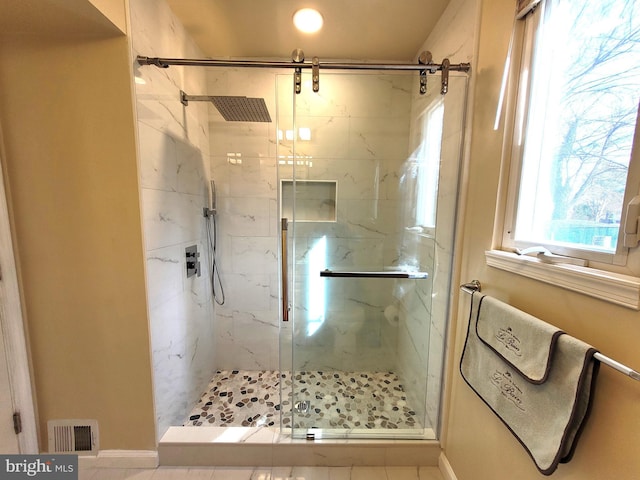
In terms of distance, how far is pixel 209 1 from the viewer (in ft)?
4.64

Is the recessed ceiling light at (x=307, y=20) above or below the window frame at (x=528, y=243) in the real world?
above

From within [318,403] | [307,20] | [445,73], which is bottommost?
[318,403]

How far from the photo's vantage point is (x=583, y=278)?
64 centimetres

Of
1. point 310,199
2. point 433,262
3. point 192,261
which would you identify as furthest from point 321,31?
point 192,261

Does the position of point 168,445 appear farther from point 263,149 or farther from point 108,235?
point 263,149

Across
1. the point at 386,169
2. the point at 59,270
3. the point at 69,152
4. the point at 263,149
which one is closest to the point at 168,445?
the point at 59,270

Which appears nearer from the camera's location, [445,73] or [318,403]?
[445,73]

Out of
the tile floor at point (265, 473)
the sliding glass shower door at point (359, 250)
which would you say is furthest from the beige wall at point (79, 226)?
the sliding glass shower door at point (359, 250)

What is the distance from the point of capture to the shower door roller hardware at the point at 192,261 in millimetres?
1707

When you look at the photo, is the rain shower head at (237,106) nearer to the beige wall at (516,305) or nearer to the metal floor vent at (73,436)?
the beige wall at (516,305)

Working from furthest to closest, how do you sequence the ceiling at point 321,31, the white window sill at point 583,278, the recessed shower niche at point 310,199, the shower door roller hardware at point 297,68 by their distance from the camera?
1. the recessed shower niche at point 310,199
2. the ceiling at point 321,31
3. the shower door roller hardware at point 297,68
4. the white window sill at point 583,278

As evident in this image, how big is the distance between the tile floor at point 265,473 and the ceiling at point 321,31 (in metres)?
2.69

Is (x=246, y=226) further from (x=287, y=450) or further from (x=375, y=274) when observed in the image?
(x=287, y=450)

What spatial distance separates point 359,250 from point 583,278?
133 centimetres
